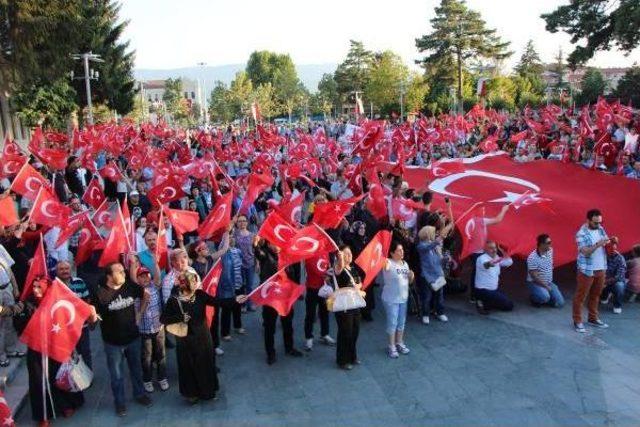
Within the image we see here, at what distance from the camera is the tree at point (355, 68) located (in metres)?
84.1

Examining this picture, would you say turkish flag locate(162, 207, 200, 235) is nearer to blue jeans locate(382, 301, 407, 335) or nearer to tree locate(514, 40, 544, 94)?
blue jeans locate(382, 301, 407, 335)

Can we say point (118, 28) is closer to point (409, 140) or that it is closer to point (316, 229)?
point (409, 140)

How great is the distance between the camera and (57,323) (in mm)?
5762

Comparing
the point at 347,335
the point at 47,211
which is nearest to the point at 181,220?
the point at 47,211

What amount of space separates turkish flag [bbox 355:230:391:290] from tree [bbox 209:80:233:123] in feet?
265

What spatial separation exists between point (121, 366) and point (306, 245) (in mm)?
2486

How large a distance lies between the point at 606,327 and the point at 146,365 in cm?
622

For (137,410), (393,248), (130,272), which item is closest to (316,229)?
(393,248)

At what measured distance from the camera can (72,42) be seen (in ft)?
91.8

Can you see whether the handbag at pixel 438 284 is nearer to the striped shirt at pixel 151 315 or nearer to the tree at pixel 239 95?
the striped shirt at pixel 151 315

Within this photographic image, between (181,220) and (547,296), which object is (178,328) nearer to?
(181,220)

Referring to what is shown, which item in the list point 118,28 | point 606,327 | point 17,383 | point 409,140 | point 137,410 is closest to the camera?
point 137,410

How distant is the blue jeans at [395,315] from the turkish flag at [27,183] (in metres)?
6.60

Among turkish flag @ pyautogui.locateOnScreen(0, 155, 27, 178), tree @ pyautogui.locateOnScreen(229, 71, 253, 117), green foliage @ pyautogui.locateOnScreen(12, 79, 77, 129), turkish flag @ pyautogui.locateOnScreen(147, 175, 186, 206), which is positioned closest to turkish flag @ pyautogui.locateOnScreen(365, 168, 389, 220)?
turkish flag @ pyautogui.locateOnScreen(147, 175, 186, 206)
